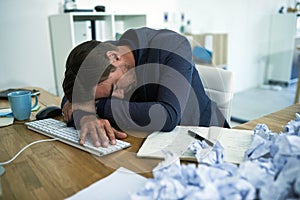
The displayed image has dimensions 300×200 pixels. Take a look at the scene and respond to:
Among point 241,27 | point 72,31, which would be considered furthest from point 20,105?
point 241,27

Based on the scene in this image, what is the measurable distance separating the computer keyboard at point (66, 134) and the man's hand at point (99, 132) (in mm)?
16

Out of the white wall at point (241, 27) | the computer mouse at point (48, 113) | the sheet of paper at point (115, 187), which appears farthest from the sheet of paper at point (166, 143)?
the white wall at point (241, 27)

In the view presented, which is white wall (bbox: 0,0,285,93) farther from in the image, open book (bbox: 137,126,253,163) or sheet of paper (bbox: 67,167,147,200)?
sheet of paper (bbox: 67,167,147,200)

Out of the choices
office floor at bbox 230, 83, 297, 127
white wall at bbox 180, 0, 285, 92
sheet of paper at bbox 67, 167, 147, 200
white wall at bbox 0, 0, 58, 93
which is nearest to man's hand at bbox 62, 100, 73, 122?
sheet of paper at bbox 67, 167, 147, 200

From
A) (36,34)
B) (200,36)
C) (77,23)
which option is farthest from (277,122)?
(200,36)

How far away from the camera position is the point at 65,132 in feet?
2.98

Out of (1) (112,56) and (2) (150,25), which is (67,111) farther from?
(2) (150,25)

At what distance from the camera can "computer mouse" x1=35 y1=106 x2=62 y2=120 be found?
3.57ft

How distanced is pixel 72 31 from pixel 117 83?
1178mm

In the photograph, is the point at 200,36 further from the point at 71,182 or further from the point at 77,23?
the point at 71,182

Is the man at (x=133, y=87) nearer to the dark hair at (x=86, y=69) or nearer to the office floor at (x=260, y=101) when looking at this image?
the dark hair at (x=86, y=69)

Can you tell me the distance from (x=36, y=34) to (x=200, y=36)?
191 cm

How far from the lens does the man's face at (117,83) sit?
0.95 m

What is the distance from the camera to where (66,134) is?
35.0 inches
